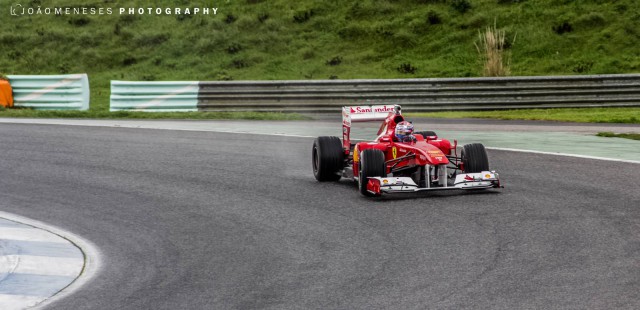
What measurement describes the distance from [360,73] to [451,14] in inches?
220

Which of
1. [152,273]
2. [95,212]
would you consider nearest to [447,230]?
[152,273]

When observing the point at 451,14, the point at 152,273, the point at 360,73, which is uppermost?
the point at 451,14

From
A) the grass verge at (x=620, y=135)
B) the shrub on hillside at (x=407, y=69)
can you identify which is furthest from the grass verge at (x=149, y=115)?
the shrub on hillside at (x=407, y=69)

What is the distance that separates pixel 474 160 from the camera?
451 inches

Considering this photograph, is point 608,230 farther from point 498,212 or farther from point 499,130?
point 499,130

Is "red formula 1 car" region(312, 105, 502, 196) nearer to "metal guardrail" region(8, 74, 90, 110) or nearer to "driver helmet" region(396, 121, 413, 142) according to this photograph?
"driver helmet" region(396, 121, 413, 142)

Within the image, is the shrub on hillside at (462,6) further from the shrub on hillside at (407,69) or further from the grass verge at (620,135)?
the grass verge at (620,135)

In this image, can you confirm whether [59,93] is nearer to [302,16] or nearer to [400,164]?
[400,164]

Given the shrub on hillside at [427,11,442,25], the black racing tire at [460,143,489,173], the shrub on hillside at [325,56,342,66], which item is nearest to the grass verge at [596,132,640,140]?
the black racing tire at [460,143,489,173]

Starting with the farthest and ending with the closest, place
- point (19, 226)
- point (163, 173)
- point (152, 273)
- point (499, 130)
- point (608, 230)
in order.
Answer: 1. point (499, 130)
2. point (163, 173)
3. point (19, 226)
4. point (608, 230)
5. point (152, 273)

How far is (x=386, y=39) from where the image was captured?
115 feet

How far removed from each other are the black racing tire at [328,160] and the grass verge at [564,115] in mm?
10240

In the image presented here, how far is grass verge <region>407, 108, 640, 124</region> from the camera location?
21.3 m

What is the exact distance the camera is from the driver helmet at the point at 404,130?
38.0ft
